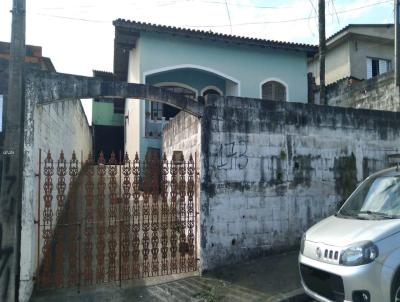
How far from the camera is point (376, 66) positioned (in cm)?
1827

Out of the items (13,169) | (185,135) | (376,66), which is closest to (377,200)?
(185,135)

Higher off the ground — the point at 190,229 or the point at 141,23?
the point at 141,23

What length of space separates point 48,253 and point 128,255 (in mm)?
1174

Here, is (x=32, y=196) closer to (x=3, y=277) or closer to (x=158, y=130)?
(x=3, y=277)

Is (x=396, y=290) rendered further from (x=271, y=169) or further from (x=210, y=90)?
(x=210, y=90)

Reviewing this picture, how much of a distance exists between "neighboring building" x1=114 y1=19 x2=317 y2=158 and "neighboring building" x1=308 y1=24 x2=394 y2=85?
266cm

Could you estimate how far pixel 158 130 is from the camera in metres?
14.0

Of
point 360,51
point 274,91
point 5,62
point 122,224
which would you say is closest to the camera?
point 122,224

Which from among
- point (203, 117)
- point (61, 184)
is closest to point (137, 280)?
point (61, 184)

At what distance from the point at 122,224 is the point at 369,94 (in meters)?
11.3

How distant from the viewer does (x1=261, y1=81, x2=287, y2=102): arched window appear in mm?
15691

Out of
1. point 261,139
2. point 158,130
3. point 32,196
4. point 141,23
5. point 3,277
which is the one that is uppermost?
point 141,23

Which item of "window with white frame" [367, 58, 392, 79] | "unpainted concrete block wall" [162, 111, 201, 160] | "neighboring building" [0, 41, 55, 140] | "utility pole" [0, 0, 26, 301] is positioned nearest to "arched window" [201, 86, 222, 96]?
"unpainted concrete block wall" [162, 111, 201, 160]

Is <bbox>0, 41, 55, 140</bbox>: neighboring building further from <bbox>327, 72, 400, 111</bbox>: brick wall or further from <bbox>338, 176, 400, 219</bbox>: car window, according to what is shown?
<bbox>327, 72, 400, 111</bbox>: brick wall
